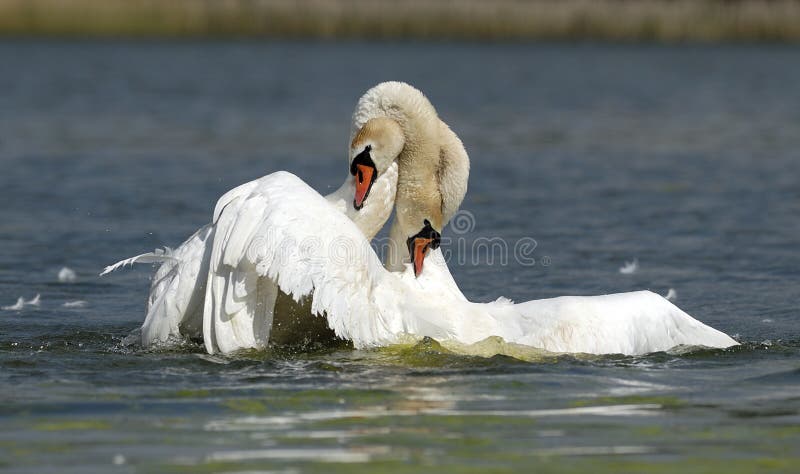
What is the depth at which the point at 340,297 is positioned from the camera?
725 centimetres

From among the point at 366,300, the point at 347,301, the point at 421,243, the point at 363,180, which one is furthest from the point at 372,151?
the point at 347,301

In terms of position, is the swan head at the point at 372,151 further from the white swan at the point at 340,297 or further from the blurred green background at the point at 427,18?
the blurred green background at the point at 427,18

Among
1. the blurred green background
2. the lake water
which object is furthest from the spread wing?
the blurred green background

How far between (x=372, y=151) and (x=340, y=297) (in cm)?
163

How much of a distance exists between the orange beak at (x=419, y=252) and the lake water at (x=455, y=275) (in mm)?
573

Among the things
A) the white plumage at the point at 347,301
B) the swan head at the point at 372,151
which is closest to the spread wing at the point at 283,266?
the white plumage at the point at 347,301

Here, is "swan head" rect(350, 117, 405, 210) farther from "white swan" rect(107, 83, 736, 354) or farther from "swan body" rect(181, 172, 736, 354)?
"swan body" rect(181, 172, 736, 354)

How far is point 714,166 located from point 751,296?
8713 mm

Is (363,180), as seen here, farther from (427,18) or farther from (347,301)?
(427,18)

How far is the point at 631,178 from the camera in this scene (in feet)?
58.9

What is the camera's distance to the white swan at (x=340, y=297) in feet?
23.6

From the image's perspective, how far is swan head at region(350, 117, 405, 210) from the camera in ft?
27.9

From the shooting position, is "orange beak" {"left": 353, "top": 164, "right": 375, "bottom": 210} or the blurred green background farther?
the blurred green background

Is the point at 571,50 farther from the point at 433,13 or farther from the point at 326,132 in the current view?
the point at 326,132
